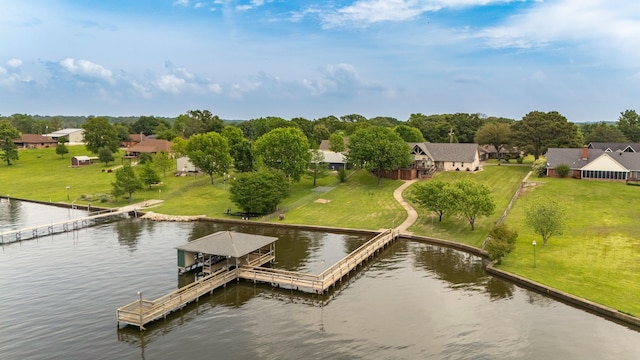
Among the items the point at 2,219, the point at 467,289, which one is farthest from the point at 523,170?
the point at 2,219

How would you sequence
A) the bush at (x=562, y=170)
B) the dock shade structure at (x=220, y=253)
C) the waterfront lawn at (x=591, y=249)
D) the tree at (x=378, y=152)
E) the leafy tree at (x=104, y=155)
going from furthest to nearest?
the leafy tree at (x=104, y=155)
the tree at (x=378, y=152)
the bush at (x=562, y=170)
the dock shade structure at (x=220, y=253)
the waterfront lawn at (x=591, y=249)

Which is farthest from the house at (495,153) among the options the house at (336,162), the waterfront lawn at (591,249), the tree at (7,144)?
the tree at (7,144)

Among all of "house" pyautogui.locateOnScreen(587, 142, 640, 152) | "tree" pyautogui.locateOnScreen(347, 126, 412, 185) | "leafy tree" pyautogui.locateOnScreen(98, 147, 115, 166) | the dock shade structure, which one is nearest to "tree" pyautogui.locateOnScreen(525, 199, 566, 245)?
the dock shade structure

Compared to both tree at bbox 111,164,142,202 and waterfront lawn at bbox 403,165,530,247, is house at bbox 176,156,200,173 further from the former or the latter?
waterfront lawn at bbox 403,165,530,247

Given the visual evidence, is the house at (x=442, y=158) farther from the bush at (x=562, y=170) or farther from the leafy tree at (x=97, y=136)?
the leafy tree at (x=97, y=136)

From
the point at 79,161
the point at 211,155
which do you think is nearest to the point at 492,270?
the point at 211,155
